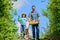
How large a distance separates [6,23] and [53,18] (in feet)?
4.24

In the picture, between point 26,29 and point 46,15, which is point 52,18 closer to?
point 46,15

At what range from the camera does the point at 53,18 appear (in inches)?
282

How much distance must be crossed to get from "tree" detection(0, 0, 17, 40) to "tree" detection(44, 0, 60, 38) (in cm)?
104

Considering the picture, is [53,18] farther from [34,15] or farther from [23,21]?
[23,21]

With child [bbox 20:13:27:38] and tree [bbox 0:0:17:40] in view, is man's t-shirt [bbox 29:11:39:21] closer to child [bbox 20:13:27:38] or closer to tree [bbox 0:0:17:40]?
child [bbox 20:13:27:38]

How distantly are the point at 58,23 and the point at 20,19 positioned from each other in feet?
2.98

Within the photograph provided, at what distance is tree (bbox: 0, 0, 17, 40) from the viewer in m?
6.41

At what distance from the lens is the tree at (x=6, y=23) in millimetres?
6406

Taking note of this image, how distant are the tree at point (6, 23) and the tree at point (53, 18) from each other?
1.04 meters

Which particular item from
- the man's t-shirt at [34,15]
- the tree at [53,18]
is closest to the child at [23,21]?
the man's t-shirt at [34,15]

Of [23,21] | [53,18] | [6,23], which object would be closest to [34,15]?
[23,21]

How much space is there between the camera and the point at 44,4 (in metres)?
7.21

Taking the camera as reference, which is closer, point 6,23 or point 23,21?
point 6,23

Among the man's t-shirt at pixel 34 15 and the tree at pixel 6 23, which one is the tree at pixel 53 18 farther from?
the tree at pixel 6 23
